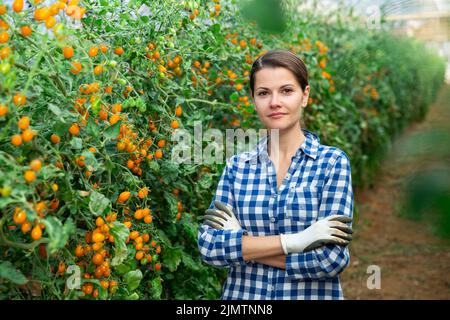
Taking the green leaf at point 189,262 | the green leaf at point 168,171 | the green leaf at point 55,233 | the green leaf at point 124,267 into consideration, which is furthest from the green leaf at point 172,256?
the green leaf at point 55,233

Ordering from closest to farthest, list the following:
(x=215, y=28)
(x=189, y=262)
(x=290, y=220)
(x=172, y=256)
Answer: (x=290, y=220)
(x=172, y=256)
(x=189, y=262)
(x=215, y=28)

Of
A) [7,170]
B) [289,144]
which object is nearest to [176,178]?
[289,144]

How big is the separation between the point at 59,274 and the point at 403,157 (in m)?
1.15

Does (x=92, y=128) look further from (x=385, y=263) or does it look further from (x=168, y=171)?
(x=385, y=263)

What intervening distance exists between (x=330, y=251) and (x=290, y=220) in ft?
0.55

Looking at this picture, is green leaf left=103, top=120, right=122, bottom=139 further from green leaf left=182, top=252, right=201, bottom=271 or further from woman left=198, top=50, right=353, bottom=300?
green leaf left=182, top=252, right=201, bottom=271

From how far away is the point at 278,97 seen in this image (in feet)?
5.85

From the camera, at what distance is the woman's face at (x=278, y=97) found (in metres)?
1.78

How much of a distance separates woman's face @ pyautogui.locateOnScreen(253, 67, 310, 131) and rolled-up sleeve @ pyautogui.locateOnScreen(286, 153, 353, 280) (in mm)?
229

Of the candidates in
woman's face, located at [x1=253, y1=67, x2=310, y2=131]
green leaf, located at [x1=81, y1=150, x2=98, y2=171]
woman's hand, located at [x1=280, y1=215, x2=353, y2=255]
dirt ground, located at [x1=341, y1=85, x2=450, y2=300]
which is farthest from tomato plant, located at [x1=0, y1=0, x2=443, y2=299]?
dirt ground, located at [x1=341, y1=85, x2=450, y2=300]

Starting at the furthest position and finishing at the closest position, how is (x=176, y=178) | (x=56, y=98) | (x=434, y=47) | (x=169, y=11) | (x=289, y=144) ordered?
1. (x=176, y=178)
2. (x=169, y=11)
3. (x=289, y=144)
4. (x=56, y=98)
5. (x=434, y=47)

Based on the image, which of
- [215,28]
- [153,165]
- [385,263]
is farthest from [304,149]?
[385,263]
